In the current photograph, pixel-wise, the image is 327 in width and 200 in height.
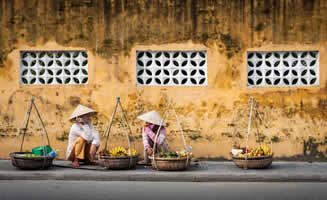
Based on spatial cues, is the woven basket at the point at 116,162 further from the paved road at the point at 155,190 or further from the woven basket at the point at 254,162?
the woven basket at the point at 254,162

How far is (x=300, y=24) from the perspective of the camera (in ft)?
28.9

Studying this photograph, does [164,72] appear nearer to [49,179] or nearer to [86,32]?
[86,32]

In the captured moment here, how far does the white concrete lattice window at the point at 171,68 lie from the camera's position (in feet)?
29.3

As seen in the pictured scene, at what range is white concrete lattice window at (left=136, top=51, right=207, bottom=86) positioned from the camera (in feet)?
29.3

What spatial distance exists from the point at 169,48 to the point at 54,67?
297 cm

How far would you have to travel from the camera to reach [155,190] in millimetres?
5926

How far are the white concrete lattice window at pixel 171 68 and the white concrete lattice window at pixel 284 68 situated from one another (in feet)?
4.07

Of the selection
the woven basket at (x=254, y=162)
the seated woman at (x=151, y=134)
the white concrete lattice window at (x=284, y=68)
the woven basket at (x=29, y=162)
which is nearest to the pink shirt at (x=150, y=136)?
the seated woman at (x=151, y=134)

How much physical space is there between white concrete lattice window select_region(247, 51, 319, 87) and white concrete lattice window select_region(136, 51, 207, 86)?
4.07ft

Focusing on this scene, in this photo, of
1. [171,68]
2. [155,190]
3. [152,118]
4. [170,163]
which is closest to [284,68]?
[171,68]

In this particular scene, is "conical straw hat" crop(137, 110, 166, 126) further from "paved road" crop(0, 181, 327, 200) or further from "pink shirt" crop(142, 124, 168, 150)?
"paved road" crop(0, 181, 327, 200)

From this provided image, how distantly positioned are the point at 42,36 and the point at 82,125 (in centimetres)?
271

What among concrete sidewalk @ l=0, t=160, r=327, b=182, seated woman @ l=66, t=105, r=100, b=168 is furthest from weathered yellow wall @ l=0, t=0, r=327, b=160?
concrete sidewalk @ l=0, t=160, r=327, b=182

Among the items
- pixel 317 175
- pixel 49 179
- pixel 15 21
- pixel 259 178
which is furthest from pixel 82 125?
pixel 317 175
